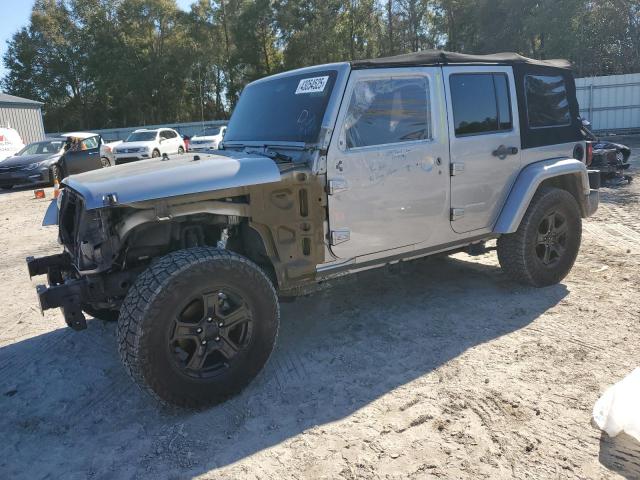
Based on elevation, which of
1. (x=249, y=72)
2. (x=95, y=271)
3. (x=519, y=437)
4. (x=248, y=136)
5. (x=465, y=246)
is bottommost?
(x=519, y=437)

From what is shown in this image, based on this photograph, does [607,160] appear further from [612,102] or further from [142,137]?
[142,137]

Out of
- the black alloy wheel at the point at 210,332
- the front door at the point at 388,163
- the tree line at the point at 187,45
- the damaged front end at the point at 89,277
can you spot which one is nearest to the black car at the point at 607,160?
the front door at the point at 388,163

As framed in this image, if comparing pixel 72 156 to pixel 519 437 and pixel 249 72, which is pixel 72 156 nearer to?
pixel 519 437

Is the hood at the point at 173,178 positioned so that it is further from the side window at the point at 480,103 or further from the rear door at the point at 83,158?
the rear door at the point at 83,158

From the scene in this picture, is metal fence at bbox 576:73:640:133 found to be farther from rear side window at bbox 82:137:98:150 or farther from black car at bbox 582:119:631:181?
rear side window at bbox 82:137:98:150

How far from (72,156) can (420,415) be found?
1635 centimetres

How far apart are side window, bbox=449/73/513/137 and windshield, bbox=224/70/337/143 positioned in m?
1.18

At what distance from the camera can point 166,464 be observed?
2777 millimetres

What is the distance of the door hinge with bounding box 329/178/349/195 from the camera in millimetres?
3612

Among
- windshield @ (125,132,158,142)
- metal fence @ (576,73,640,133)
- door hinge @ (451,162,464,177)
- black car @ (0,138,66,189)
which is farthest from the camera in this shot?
metal fence @ (576,73,640,133)

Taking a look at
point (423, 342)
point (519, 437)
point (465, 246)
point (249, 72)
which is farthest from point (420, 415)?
point (249, 72)

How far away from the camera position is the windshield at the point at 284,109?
375cm

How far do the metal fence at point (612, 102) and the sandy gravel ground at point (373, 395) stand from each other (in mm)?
18759

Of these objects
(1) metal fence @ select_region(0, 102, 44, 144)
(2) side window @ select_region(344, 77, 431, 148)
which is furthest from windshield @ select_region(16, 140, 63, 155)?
(2) side window @ select_region(344, 77, 431, 148)
